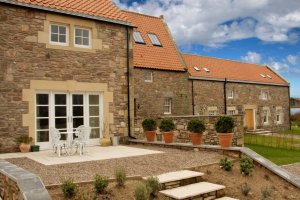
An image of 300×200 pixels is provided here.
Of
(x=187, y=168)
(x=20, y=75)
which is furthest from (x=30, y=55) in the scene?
(x=187, y=168)

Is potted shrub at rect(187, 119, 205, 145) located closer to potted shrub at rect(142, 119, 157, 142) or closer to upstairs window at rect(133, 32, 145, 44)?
potted shrub at rect(142, 119, 157, 142)

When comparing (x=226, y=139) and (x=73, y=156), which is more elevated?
(x=226, y=139)

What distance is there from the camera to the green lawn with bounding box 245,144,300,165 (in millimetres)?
14345

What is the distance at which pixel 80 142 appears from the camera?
11.2 meters

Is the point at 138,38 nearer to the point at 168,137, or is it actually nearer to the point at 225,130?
the point at 168,137

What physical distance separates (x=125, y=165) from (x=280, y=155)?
9.93m

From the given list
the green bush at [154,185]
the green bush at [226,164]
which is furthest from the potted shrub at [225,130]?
the green bush at [154,185]

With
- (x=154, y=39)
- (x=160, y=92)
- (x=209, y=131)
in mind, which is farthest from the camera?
(x=154, y=39)

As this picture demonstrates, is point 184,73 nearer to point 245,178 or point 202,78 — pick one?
point 202,78

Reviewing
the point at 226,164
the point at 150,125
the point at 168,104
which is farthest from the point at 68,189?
the point at 168,104

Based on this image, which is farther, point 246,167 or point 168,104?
point 168,104

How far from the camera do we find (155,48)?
23281 millimetres

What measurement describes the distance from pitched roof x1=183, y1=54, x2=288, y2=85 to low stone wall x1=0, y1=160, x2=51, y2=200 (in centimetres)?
1932

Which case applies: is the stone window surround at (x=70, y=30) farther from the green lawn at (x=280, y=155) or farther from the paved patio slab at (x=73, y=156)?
the green lawn at (x=280, y=155)
